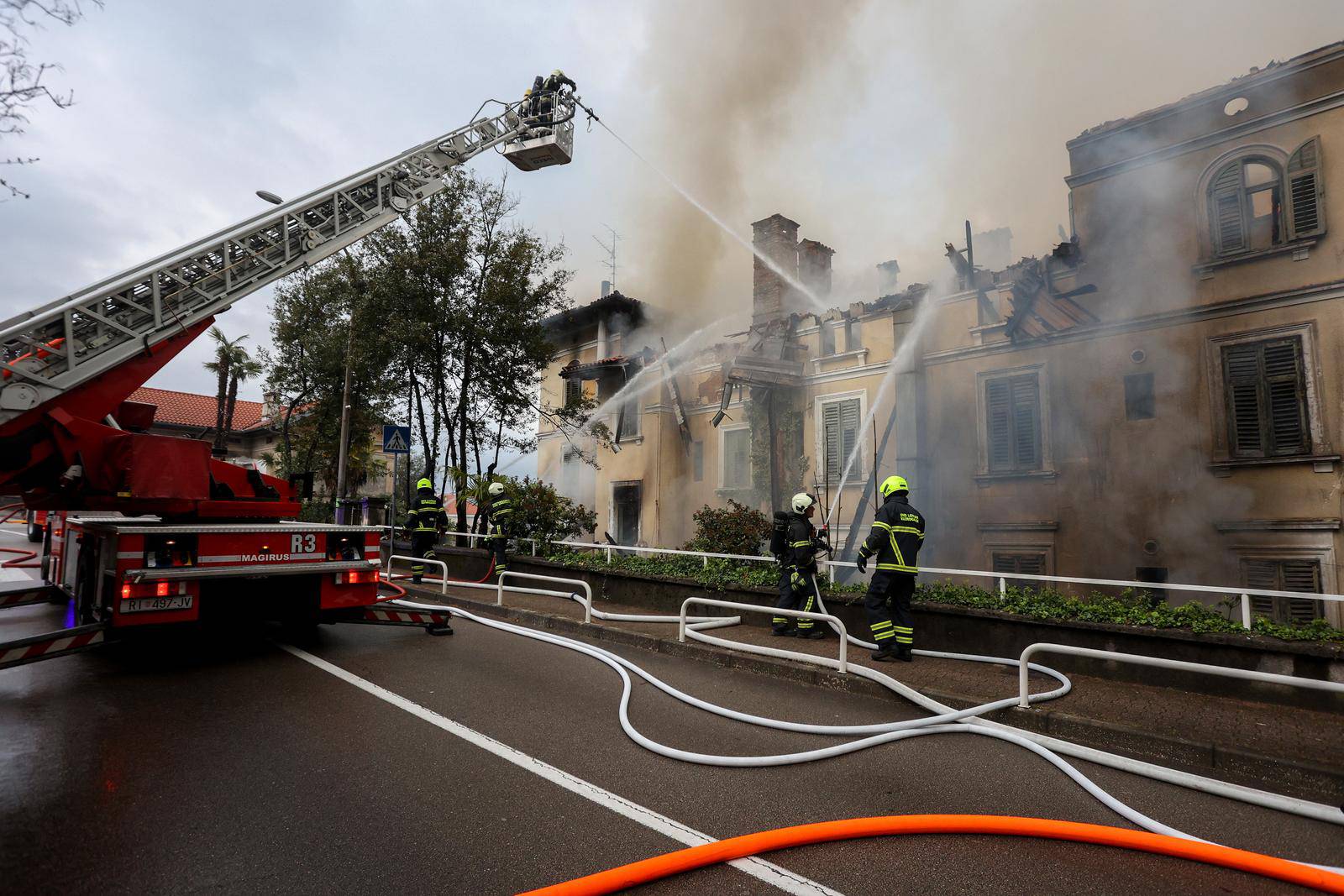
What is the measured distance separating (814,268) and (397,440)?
407 inches

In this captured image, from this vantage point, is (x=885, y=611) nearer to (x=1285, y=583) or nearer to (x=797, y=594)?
(x=797, y=594)

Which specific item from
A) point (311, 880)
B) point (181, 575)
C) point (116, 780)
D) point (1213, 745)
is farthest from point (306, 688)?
point (1213, 745)

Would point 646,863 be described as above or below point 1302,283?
A: below

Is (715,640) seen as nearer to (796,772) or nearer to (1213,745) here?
(796,772)

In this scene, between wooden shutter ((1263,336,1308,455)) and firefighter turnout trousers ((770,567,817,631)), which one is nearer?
firefighter turnout trousers ((770,567,817,631))

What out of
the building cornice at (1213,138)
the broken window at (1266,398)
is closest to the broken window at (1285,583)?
the broken window at (1266,398)

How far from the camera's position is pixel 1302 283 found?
9.23 meters

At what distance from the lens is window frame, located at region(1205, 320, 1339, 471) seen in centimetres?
892

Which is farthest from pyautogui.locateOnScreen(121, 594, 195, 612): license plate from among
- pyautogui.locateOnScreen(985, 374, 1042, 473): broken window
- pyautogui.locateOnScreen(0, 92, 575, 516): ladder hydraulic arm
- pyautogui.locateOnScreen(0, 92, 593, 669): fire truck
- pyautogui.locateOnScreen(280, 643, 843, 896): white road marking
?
pyautogui.locateOnScreen(985, 374, 1042, 473): broken window

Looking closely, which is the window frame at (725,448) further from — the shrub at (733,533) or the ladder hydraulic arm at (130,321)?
the ladder hydraulic arm at (130,321)

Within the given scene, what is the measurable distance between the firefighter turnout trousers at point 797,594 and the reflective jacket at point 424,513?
638 centimetres

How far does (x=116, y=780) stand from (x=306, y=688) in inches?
74.5

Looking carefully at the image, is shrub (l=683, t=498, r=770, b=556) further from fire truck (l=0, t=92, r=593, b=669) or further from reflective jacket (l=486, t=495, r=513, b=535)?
fire truck (l=0, t=92, r=593, b=669)

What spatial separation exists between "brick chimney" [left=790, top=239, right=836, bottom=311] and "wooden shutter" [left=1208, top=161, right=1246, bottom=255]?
801 centimetres
